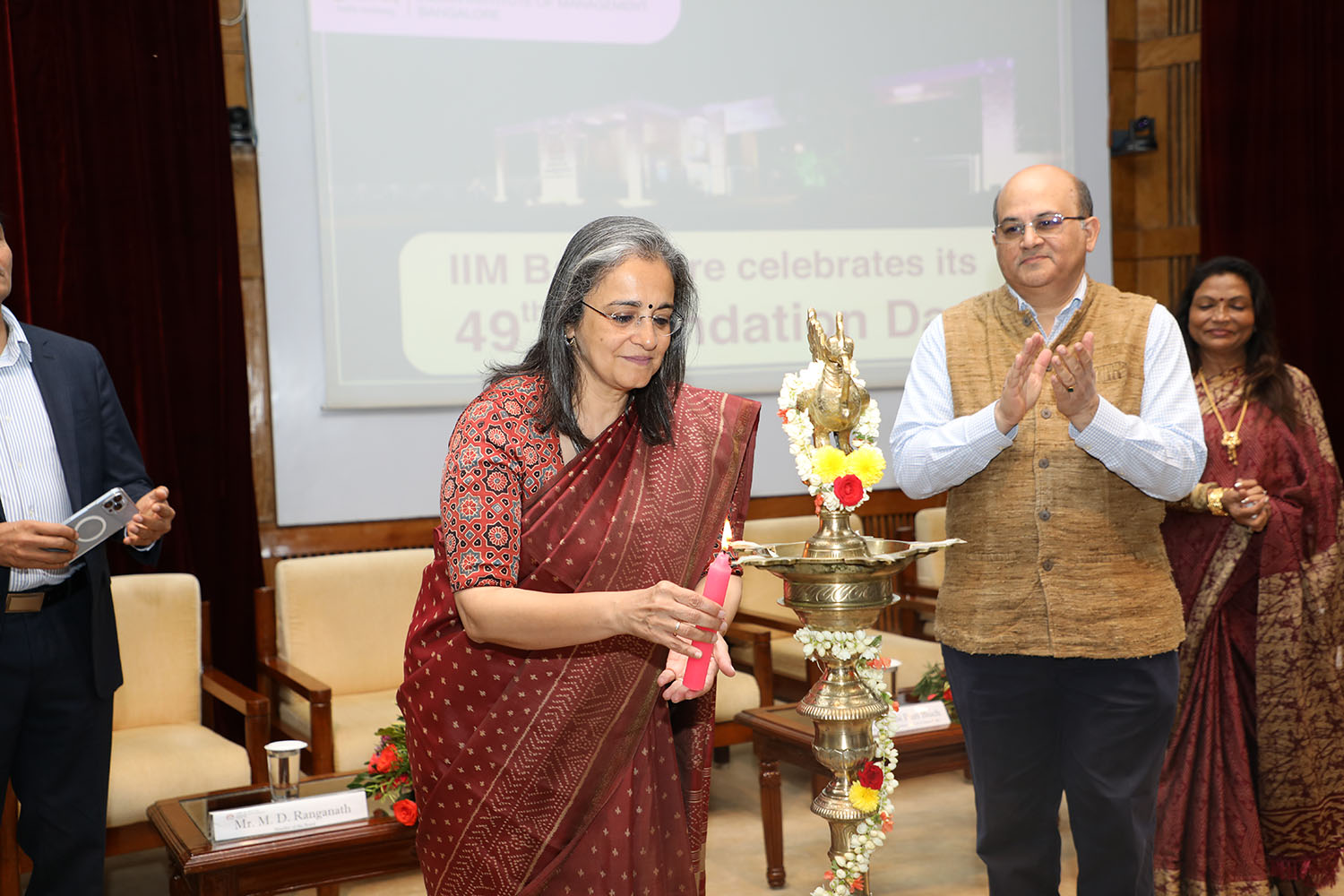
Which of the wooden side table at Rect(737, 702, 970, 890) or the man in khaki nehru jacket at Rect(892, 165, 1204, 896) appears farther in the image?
the wooden side table at Rect(737, 702, 970, 890)

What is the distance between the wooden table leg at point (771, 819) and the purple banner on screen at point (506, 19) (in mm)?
2474

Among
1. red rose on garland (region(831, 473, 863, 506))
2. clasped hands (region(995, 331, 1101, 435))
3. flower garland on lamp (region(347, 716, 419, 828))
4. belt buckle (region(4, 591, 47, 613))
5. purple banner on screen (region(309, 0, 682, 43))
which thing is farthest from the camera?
purple banner on screen (region(309, 0, 682, 43))

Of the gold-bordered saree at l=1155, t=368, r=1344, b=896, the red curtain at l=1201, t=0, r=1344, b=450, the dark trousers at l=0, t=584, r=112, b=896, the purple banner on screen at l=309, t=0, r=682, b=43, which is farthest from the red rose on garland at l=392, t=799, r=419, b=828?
the red curtain at l=1201, t=0, r=1344, b=450

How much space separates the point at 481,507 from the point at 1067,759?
1200mm

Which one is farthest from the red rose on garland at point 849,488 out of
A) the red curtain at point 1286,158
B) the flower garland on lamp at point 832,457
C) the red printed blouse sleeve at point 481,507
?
the red curtain at point 1286,158

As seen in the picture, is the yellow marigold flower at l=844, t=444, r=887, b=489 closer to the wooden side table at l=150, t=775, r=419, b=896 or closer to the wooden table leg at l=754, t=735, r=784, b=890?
the wooden side table at l=150, t=775, r=419, b=896

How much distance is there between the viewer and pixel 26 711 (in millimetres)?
2432

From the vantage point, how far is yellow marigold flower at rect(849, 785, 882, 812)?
157 cm

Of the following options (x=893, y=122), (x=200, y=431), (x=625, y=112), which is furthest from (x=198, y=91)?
(x=893, y=122)

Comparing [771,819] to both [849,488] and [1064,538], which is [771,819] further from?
[849,488]

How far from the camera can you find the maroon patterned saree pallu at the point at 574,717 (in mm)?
1650

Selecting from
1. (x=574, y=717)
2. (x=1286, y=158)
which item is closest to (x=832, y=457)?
(x=574, y=717)

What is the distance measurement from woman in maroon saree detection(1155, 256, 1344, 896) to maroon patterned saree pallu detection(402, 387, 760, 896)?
5.64 feet

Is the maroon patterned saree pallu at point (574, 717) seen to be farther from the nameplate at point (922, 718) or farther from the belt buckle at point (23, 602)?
the nameplate at point (922, 718)
